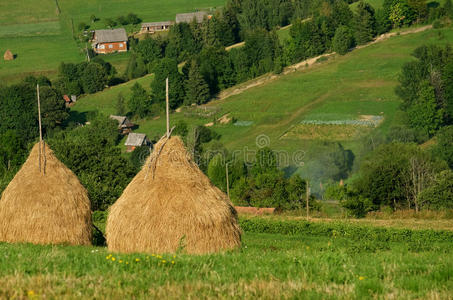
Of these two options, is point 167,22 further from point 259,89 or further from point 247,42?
point 259,89

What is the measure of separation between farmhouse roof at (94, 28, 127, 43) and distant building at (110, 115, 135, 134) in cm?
4007

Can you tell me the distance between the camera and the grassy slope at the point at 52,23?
117 meters

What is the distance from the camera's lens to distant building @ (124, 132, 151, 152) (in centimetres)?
8188

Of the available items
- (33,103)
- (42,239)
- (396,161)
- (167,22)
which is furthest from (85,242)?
(167,22)

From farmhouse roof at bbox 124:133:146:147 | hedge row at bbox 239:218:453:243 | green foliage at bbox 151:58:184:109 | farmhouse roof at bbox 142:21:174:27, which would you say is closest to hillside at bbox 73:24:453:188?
farmhouse roof at bbox 124:133:146:147

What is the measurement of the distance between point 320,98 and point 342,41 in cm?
1948

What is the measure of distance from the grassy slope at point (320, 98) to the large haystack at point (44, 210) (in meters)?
51.8

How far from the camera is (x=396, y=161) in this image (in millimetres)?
59531

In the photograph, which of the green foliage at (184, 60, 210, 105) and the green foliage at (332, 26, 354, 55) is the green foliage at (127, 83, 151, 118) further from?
the green foliage at (332, 26, 354, 55)

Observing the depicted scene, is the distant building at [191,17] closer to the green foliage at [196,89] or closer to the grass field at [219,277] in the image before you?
the green foliage at [196,89]

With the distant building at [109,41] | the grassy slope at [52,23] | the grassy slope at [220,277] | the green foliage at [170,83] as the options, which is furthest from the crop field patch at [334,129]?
the grassy slope at [220,277]

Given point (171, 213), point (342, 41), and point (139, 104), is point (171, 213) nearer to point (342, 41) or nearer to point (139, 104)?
point (139, 104)

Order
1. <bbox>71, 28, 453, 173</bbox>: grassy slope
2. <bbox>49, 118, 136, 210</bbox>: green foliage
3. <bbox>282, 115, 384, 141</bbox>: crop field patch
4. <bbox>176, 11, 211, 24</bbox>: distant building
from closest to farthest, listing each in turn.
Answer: <bbox>49, 118, 136, 210</bbox>: green foliage, <bbox>282, 115, 384, 141</bbox>: crop field patch, <bbox>71, 28, 453, 173</bbox>: grassy slope, <bbox>176, 11, 211, 24</bbox>: distant building

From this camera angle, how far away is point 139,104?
97562 millimetres
